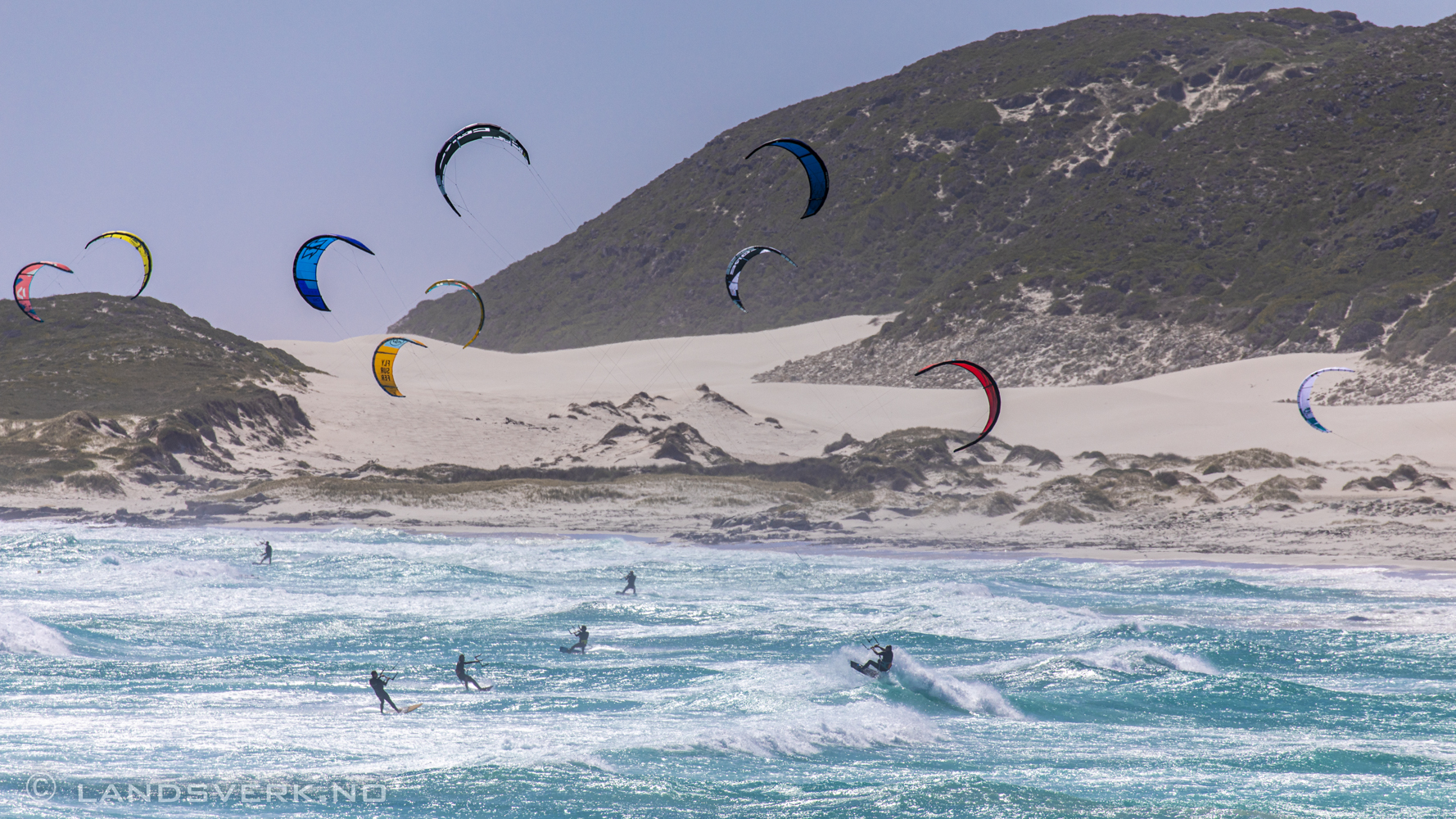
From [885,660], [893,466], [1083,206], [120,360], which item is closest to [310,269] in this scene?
[885,660]

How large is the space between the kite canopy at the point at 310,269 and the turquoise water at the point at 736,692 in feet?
17.1

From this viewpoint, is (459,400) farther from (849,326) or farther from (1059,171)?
(1059,171)

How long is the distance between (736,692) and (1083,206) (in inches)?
2524

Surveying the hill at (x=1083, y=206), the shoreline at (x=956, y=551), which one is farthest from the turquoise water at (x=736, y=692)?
the hill at (x=1083, y=206)

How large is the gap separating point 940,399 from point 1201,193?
29.0 m

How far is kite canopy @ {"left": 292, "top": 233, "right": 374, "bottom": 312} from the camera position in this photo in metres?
20.3

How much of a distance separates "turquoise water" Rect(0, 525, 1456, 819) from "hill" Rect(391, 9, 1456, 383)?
28887 millimetres

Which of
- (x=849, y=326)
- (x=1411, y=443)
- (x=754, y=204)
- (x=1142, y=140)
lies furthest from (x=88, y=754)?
(x=754, y=204)

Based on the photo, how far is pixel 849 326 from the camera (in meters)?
73.3

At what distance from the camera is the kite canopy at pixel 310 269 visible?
20281mm

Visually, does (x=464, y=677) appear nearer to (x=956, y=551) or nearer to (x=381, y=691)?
(x=381, y=691)

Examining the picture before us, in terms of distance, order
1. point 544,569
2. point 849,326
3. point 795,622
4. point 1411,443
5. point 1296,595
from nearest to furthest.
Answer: point 795,622
point 1296,595
point 544,569
point 1411,443
point 849,326

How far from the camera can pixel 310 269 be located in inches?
816

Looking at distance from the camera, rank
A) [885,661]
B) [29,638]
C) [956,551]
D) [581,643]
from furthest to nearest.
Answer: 1. [956,551]
2. [581,643]
3. [29,638]
4. [885,661]
